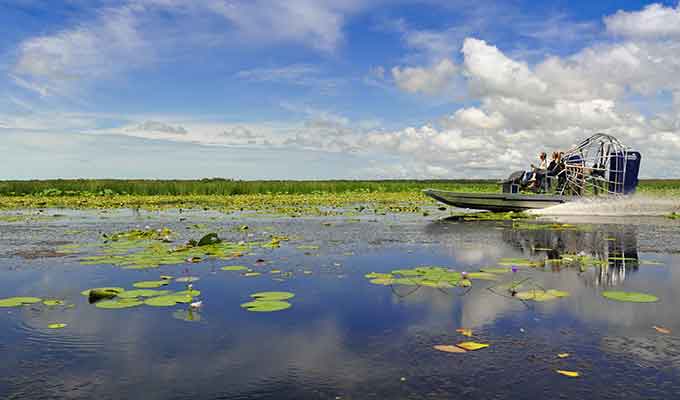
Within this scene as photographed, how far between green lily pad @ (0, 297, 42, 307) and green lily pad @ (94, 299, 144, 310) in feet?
2.44

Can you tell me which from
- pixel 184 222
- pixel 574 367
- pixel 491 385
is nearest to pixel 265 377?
pixel 491 385

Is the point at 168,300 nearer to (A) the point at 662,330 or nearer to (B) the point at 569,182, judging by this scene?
(A) the point at 662,330

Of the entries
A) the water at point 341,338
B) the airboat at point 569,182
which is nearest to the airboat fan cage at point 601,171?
the airboat at point 569,182

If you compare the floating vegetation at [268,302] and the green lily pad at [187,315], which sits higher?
the floating vegetation at [268,302]

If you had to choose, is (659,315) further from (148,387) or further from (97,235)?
(97,235)

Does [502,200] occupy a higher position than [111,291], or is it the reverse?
[502,200]

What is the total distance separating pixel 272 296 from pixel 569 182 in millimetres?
15056

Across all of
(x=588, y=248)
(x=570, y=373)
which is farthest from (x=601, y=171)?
(x=570, y=373)

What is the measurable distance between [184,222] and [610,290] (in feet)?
41.5

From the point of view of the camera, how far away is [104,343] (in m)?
4.25

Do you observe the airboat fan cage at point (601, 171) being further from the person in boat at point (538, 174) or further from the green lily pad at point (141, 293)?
the green lily pad at point (141, 293)

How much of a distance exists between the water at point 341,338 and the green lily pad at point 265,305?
114 mm

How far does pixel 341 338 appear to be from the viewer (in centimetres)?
433

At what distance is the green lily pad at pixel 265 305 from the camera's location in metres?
5.25
